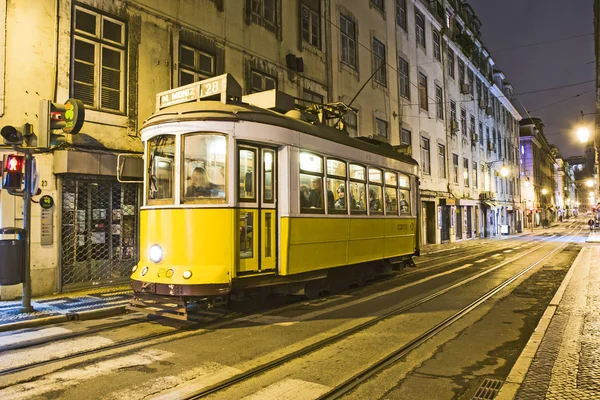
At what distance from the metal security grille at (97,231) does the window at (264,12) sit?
26.4ft

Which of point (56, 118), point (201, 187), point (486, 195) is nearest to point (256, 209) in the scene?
point (201, 187)

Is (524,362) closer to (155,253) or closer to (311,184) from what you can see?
(311,184)

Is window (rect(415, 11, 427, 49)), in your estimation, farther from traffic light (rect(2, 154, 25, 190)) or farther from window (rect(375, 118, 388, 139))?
traffic light (rect(2, 154, 25, 190))

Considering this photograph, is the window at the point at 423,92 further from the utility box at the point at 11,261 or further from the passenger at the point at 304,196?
the utility box at the point at 11,261

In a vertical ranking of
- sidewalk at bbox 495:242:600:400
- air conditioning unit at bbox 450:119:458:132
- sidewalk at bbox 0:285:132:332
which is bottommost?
sidewalk at bbox 495:242:600:400

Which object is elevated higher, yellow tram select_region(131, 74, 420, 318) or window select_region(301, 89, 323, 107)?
window select_region(301, 89, 323, 107)

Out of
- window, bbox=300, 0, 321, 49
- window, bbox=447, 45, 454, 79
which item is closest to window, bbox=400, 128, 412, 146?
window, bbox=300, 0, 321, 49

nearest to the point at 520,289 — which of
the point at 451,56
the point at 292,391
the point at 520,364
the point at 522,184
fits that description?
the point at 520,364

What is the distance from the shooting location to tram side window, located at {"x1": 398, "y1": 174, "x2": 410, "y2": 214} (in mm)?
12328

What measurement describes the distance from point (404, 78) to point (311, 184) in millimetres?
21316

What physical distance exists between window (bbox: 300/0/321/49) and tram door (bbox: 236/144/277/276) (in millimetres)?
12468

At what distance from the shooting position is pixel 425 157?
95.9 feet

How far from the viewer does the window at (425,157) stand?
2867cm

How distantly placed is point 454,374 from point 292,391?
1.97m
